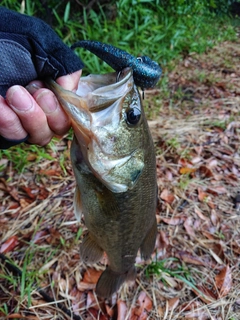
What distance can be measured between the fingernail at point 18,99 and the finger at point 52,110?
0.05 metres

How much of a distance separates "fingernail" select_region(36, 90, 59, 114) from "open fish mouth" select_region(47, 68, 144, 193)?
2 cm

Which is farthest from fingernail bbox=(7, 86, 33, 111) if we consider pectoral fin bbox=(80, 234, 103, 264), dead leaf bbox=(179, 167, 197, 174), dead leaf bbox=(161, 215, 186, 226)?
dead leaf bbox=(179, 167, 197, 174)

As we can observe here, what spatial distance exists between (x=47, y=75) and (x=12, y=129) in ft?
0.83

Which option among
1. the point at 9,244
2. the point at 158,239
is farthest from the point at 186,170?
the point at 9,244

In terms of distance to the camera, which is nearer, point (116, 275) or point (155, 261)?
point (116, 275)

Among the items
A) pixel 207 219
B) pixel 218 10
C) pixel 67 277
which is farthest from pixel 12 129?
pixel 218 10

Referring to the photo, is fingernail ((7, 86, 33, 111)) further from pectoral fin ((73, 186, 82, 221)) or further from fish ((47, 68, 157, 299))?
pectoral fin ((73, 186, 82, 221))

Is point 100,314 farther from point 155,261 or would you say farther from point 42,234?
point 42,234

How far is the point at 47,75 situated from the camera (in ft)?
4.17

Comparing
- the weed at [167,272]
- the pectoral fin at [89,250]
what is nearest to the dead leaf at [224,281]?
the weed at [167,272]

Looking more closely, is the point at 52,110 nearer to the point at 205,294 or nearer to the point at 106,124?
the point at 106,124

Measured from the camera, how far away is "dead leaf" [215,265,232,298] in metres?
2.24

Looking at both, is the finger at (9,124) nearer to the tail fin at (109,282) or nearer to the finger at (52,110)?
the finger at (52,110)

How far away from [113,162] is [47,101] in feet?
1.19
